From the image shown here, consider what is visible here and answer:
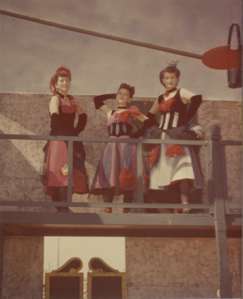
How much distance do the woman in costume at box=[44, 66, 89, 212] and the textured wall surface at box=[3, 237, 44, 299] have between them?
3.71 feet

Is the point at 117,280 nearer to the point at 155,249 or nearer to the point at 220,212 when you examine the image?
the point at 155,249

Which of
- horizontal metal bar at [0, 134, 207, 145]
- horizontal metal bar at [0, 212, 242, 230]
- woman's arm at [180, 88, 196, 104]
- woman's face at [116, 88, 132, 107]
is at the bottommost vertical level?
horizontal metal bar at [0, 212, 242, 230]

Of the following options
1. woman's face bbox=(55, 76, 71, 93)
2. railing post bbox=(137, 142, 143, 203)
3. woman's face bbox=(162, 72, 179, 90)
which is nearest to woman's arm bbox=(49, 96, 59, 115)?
woman's face bbox=(55, 76, 71, 93)

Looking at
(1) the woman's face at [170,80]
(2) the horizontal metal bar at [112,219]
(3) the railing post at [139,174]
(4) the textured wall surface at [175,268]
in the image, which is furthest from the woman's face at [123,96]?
(4) the textured wall surface at [175,268]

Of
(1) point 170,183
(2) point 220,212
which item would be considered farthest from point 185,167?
(2) point 220,212

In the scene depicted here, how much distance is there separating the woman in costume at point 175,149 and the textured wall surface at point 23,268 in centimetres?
181

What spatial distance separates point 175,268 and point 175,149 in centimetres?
173

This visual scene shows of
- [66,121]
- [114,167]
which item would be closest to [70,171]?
[114,167]

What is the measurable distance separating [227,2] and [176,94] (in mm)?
1973

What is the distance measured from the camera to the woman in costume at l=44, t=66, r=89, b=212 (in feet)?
16.5

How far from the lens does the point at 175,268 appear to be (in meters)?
5.96

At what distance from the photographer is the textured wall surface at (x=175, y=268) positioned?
5.84 m

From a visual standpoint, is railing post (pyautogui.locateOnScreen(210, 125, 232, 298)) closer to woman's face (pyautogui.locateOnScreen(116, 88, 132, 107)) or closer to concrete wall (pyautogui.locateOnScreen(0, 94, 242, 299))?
woman's face (pyautogui.locateOnScreen(116, 88, 132, 107))

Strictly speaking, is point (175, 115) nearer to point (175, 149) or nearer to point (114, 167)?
point (175, 149)
